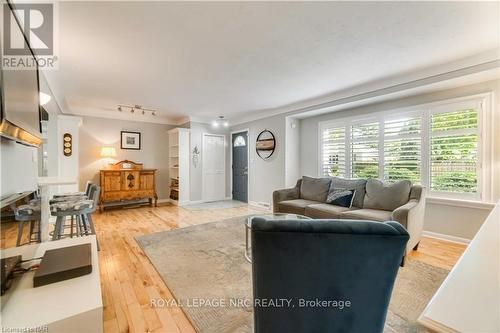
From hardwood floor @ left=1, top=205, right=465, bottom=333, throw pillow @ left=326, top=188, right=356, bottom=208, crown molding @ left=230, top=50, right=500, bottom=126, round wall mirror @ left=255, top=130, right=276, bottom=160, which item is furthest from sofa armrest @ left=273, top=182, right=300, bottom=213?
crown molding @ left=230, top=50, right=500, bottom=126

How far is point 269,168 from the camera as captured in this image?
5.50 metres

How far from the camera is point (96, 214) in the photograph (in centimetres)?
488

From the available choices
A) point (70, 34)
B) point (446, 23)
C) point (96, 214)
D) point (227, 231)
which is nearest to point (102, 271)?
point (227, 231)

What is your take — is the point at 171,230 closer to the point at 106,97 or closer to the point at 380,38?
the point at 106,97

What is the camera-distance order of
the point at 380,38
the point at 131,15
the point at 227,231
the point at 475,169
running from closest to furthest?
the point at 131,15, the point at 380,38, the point at 475,169, the point at 227,231

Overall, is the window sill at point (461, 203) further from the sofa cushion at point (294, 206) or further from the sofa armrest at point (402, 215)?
the sofa cushion at point (294, 206)

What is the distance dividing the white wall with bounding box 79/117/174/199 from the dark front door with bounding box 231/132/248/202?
198 cm

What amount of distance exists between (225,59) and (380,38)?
168 cm

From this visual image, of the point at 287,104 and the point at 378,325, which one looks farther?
the point at 287,104

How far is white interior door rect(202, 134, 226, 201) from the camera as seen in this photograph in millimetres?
6430

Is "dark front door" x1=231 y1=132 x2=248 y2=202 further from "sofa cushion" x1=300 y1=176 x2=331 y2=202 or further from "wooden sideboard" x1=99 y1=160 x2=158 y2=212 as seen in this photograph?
"sofa cushion" x1=300 y1=176 x2=331 y2=202

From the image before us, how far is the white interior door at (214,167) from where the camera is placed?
6.43 m

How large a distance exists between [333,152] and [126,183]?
4.78 metres

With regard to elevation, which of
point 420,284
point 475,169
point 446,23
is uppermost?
point 446,23
